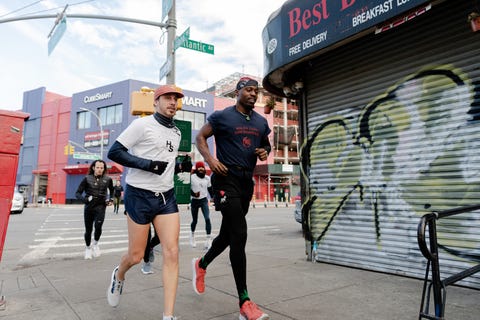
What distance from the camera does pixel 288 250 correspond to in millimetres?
7348

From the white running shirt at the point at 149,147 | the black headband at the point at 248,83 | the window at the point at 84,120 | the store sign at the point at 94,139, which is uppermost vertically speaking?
the window at the point at 84,120

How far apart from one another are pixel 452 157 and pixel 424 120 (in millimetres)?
584

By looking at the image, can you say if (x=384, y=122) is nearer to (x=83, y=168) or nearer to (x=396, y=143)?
(x=396, y=143)

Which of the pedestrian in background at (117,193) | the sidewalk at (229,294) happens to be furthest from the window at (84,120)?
the sidewalk at (229,294)

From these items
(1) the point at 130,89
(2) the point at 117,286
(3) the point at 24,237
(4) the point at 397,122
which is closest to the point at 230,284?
(2) the point at 117,286

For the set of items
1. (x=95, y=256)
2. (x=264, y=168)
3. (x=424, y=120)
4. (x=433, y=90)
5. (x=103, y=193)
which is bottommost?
(x=95, y=256)

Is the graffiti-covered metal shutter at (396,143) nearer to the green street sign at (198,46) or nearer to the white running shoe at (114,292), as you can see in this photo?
the green street sign at (198,46)

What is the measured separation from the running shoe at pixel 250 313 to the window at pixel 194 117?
1405 inches

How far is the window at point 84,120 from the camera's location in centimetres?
3812

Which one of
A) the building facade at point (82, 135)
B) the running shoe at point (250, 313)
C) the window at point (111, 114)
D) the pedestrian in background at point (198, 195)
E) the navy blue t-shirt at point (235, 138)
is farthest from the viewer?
the building facade at point (82, 135)

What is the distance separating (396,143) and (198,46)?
5.33 meters

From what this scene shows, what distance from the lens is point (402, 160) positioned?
4.73 m

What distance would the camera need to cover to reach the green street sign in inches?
320

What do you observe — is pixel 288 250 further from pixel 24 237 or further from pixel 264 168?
pixel 264 168
